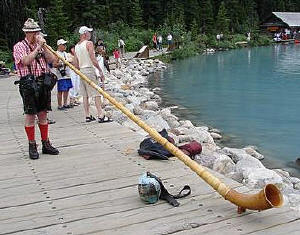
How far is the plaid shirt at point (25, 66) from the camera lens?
536 cm

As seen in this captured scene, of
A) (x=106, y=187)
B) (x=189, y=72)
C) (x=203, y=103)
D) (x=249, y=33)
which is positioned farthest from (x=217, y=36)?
(x=106, y=187)

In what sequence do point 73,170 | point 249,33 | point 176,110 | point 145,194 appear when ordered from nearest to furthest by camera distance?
point 145,194 < point 73,170 < point 176,110 < point 249,33

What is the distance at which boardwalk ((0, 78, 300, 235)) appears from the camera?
351 cm

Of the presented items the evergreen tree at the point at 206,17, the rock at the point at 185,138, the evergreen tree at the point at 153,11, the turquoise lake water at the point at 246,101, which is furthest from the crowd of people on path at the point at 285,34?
the rock at the point at 185,138

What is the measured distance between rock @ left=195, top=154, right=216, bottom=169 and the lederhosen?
2.33 meters

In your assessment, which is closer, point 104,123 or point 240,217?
point 240,217

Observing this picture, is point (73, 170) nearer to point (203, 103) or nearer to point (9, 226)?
point (9, 226)

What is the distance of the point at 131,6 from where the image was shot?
5447cm

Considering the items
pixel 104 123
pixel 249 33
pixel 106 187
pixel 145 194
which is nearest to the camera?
pixel 145 194

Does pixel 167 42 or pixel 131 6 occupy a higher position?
pixel 131 6

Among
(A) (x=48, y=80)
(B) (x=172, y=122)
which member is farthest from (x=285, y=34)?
(A) (x=48, y=80)

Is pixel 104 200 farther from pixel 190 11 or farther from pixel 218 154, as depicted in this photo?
pixel 190 11

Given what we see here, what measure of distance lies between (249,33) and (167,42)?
20010 mm

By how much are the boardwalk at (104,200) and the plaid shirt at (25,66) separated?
1.08 m
